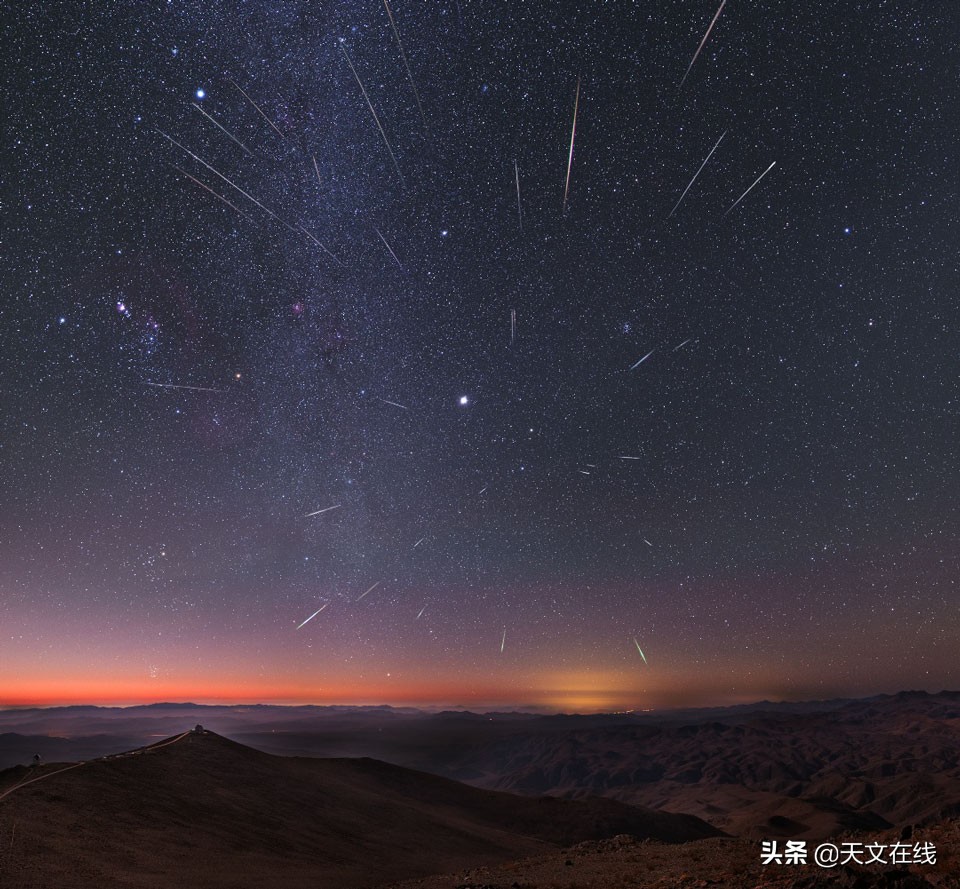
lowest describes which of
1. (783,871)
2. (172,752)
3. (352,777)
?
(352,777)

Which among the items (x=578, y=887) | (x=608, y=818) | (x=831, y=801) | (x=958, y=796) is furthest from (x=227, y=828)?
(x=958, y=796)

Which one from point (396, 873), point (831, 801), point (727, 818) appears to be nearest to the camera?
point (396, 873)

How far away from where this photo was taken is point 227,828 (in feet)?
118

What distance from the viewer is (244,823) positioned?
38.2 meters

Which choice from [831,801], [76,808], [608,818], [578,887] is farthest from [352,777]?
[831,801]

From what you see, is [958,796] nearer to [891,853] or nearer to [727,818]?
[727,818]

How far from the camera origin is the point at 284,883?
28125mm

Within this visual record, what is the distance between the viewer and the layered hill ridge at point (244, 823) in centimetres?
2550

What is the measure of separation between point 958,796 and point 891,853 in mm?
191469

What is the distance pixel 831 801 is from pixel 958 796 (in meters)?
35.6

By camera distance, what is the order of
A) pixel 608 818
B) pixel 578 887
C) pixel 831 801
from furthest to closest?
pixel 831 801
pixel 608 818
pixel 578 887

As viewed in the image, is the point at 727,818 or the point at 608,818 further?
the point at 727,818

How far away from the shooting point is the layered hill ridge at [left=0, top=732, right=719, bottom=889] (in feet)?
83.7

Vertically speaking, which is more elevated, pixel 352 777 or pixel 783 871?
pixel 783 871
